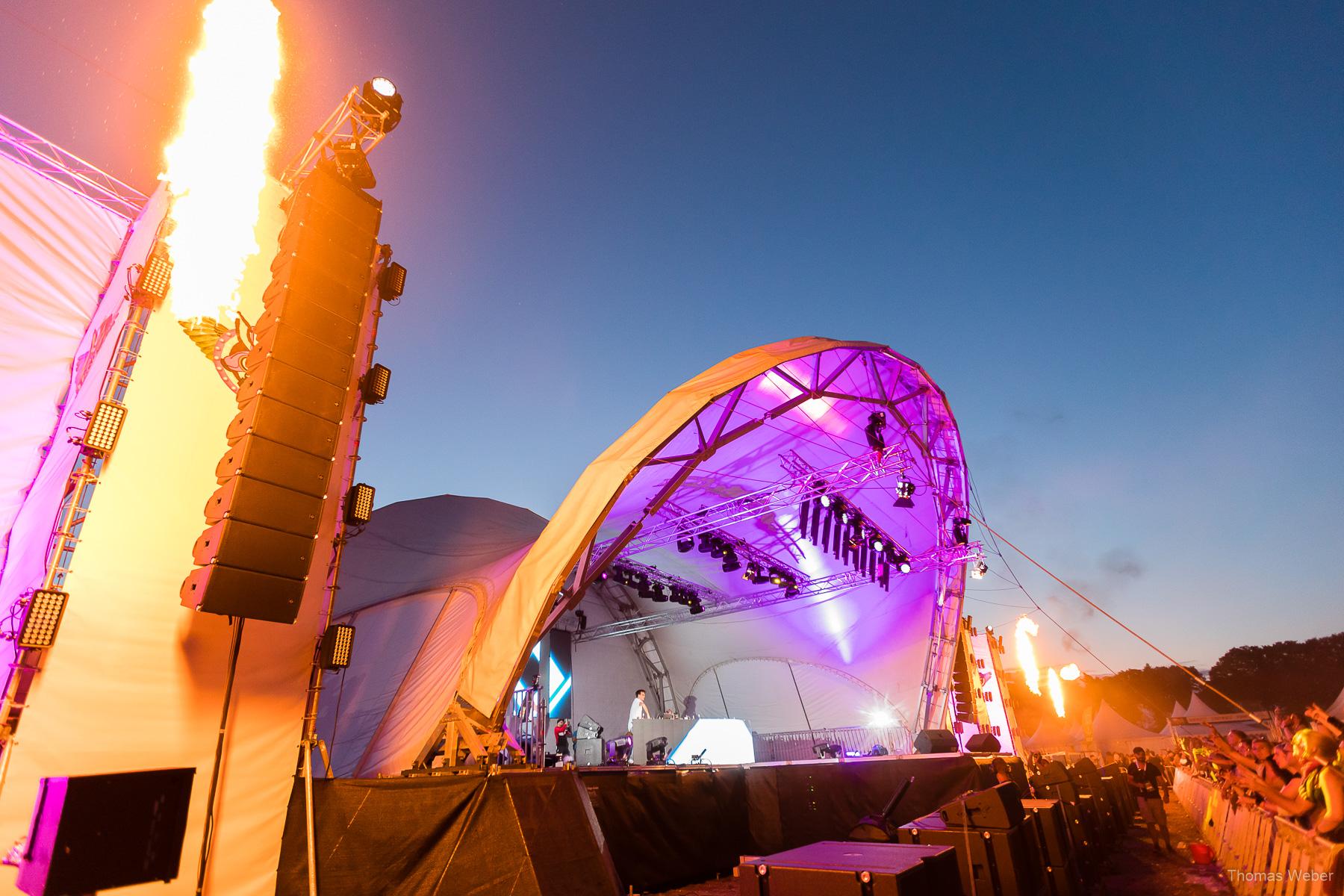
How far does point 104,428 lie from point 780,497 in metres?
11.4

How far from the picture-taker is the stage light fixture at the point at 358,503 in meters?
5.91

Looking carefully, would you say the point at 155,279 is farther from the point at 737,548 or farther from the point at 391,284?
the point at 737,548

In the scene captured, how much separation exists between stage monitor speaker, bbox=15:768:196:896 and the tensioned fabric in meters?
5.28

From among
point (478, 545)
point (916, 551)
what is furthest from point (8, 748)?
point (916, 551)

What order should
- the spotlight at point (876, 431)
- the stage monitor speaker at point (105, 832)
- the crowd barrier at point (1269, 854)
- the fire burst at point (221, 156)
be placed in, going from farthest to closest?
the spotlight at point (876, 431) < the fire burst at point (221, 156) < the crowd barrier at point (1269, 854) < the stage monitor speaker at point (105, 832)

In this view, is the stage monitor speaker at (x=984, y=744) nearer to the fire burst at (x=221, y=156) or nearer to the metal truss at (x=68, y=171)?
the fire burst at (x=221, y=156)

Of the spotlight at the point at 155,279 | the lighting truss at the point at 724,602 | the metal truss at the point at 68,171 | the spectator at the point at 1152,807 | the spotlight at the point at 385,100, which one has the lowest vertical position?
the spectator at the point at 1152,807

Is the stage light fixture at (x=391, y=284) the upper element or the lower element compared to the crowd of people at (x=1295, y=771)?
upper

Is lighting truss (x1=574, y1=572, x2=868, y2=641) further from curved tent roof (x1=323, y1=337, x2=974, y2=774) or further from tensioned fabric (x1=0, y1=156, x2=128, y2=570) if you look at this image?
tensioned fabric (x1=0, y1=156, x2=128, y2=570)

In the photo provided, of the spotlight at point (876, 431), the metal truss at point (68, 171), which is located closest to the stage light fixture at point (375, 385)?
the metal truss at point (68, 171)

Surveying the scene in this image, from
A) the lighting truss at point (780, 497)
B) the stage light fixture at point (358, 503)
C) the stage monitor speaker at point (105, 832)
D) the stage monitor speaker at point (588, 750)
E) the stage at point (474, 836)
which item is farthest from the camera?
the lighting truss at point (780, 497)

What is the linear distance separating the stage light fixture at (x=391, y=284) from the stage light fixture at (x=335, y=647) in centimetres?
330

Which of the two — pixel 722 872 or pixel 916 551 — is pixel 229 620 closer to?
pixel 722 872

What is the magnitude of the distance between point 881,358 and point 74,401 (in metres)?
11.0
